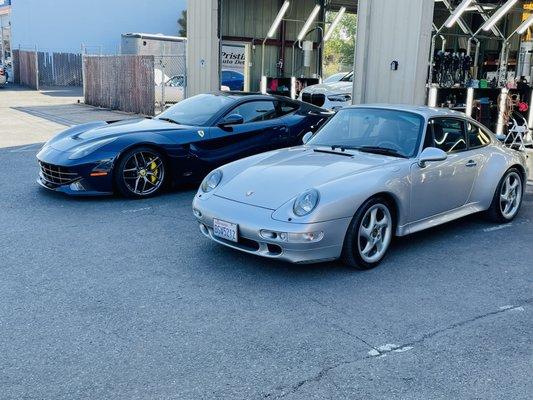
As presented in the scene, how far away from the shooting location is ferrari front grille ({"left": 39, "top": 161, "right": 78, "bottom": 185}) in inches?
280

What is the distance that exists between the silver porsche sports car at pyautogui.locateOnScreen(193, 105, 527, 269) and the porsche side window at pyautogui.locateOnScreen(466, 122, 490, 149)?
0.05ft

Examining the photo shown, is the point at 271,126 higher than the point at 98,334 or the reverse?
higher

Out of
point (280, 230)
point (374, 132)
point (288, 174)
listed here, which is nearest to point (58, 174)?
point (288, 174)

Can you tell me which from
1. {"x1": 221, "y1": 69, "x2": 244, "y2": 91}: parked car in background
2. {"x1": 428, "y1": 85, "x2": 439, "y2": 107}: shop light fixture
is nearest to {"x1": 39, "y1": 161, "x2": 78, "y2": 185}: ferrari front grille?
{"x1": 428, "y1": 85, "x2": 439, "y2": 107}: shop light fixture

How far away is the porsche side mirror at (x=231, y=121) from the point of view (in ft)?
26.1

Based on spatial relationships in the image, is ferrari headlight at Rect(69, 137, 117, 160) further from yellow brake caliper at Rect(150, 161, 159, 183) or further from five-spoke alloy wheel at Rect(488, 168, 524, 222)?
five-spoke alloy wheel at Rect(488, 168, 524, 222)

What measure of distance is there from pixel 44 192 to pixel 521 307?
238 inches

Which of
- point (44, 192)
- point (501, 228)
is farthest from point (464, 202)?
point (44, 192)

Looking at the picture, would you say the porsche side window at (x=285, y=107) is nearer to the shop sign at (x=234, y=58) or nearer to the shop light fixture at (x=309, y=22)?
the shop light fixture at (x=309, y=22)

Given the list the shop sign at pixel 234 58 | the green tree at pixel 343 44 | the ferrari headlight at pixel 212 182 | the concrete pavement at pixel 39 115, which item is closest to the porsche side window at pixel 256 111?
the ferrari headlight at pixel 212 182

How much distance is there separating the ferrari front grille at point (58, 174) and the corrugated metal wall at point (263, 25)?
1076 centimetres

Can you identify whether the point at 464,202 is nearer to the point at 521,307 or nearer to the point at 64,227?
the point at 521,307

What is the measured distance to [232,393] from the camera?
3102 mm

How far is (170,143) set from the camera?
7.69 m
